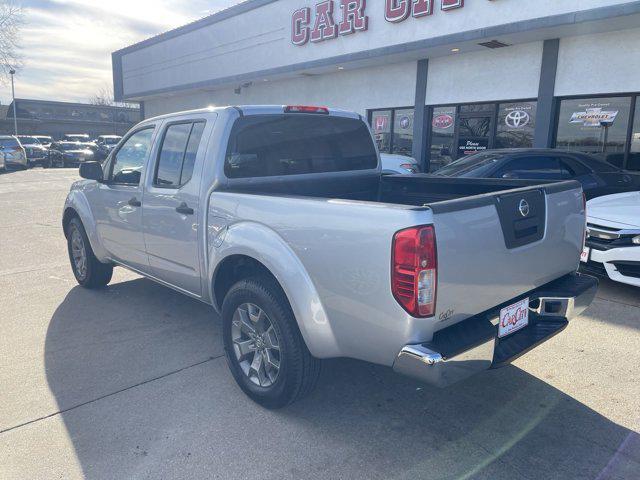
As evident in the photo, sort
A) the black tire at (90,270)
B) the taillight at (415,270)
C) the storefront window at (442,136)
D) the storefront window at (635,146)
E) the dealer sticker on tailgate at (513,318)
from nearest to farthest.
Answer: the taillight at (415,270), the dealer sticker on tailgate at (513,318), the black tire at (90,270), the storefront window at (635,146), the storefront window at (442,136)

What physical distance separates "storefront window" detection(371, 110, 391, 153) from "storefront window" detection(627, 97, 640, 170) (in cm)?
664

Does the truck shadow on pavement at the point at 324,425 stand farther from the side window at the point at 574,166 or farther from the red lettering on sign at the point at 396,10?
the red lettering on sign at the point at 396,10

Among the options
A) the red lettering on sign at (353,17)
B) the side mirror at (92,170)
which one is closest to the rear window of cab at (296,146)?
the side mirror at (92,170)

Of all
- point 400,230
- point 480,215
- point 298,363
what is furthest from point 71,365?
point 480,215

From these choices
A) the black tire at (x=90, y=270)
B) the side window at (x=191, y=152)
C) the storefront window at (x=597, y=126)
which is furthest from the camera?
the storefront window at (x=597, y=126)

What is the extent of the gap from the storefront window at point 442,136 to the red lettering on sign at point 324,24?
13.4 ft

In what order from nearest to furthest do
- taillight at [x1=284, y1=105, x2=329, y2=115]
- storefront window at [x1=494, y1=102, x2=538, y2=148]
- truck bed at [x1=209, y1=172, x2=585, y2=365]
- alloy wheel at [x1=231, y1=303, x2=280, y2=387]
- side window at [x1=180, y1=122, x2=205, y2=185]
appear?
truck bed at [x1=209, y1=172, x2=585, y2=365] < alloy wheel at [x1=231, y1=303, x2=280, y2=387] < side window at [x1=180, y1=122, x2=205, y2=185] < taillight at [x1=284, y1=105, x2=329, y2=115] < storefront window at [x1=494, y1=102, x2=538, y2=148]

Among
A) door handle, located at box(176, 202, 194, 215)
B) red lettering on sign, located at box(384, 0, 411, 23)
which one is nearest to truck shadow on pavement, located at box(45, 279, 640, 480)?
door handle, located at box(176, 202, 194, 215)

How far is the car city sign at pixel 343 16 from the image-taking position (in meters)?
12.4

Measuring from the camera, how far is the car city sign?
40.7 feet

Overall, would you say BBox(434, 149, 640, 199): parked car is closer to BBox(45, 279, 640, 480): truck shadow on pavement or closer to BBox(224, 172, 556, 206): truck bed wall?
BBox(224, 172, 556, 206): truck bed wall

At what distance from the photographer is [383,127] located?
15.3 m

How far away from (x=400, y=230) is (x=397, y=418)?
1.37m

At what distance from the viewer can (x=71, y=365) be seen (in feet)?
12.2
